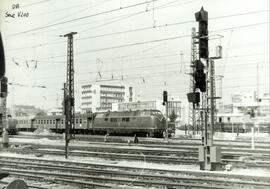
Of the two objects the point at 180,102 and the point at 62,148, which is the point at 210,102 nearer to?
the point at 62,148

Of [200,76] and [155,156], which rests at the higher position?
[200,76]

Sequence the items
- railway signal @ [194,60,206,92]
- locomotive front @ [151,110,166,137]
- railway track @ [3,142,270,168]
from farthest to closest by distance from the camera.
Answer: locomotive front @ [151,110,166,137] → railway track @ [3,142,270,168] → railway signal @ [194,60,206,92]

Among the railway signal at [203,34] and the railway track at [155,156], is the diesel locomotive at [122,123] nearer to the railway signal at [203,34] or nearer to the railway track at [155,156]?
the railway track at [155,156]

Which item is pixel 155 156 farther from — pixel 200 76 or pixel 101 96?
pixel 101 96

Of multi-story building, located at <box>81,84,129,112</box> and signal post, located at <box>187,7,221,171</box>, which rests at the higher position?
multi-story building, located at <box>81,84,129,112</box>

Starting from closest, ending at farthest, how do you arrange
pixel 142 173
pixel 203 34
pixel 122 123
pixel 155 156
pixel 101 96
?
pixel 142 173 → pixel 203 34 → pixel 155 156 → pixel 122 123 → pixel 101 96

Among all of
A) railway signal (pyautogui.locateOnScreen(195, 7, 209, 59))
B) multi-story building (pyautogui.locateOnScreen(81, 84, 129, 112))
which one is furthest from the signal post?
multi-story building (pyautogui.locateOnScreen(81, 84, 129, 112))

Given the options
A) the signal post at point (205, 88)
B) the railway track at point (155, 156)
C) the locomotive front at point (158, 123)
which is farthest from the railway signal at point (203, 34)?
the locomotive front at point (158, 123)

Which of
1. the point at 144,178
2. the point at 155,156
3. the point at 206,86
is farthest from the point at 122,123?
the point at 144,178

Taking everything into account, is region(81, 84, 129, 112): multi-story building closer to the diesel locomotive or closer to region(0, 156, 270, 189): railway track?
the diesel locomotive

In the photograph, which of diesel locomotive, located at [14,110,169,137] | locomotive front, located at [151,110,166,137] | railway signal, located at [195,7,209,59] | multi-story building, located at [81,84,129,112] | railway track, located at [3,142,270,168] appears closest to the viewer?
railway signal, located at [195,7,209,59]

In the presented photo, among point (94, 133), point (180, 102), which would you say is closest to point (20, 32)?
point (94, 133)

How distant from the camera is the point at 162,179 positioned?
12.6m

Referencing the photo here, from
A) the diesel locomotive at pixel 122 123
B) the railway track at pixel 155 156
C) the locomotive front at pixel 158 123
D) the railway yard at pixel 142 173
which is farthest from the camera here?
the diesel locomotive at pixel 122 123
